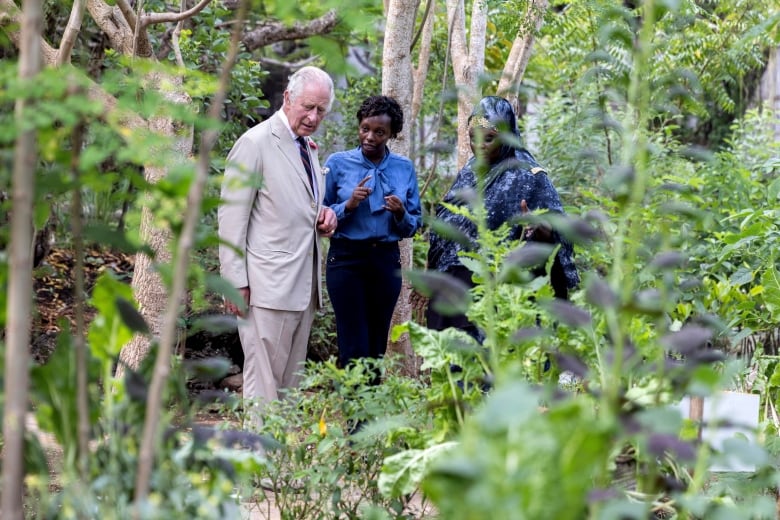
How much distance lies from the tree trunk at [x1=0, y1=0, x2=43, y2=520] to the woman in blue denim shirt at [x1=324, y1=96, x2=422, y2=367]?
3330mm

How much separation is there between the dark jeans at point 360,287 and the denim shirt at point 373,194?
0.07m

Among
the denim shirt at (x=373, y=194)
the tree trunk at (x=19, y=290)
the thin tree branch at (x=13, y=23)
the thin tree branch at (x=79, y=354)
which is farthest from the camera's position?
the denim shirt at (x=373, y=194)

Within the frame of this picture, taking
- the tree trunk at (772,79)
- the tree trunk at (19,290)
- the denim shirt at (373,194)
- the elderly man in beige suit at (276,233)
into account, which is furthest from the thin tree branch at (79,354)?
the tree trunk at (772,79)

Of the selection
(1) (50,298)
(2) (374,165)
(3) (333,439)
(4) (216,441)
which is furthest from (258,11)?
(4) (216,441)

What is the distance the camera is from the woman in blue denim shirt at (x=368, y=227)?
5293 mm

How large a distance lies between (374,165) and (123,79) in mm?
2998

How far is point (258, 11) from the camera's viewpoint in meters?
8.86

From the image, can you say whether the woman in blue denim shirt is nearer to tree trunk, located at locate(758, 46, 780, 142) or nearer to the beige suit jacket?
the beige suit jacket

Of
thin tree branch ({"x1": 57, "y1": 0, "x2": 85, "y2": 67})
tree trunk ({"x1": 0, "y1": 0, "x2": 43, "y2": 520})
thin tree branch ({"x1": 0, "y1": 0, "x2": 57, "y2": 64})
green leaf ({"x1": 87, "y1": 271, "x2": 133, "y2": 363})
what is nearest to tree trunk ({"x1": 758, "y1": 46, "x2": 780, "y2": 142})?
thin tree branch ({"x1": 0, "y1": 0, "x2": 57, "y2": 64})

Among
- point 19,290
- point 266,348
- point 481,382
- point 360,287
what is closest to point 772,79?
point 360,287

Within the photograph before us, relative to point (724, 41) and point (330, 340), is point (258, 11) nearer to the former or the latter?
point (330, 340)

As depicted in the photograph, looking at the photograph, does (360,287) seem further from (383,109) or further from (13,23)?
(13,23)

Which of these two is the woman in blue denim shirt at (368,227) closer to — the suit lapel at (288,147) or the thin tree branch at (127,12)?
the suit lapel at (288,147)

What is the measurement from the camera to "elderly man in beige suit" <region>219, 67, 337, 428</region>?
4.91m
